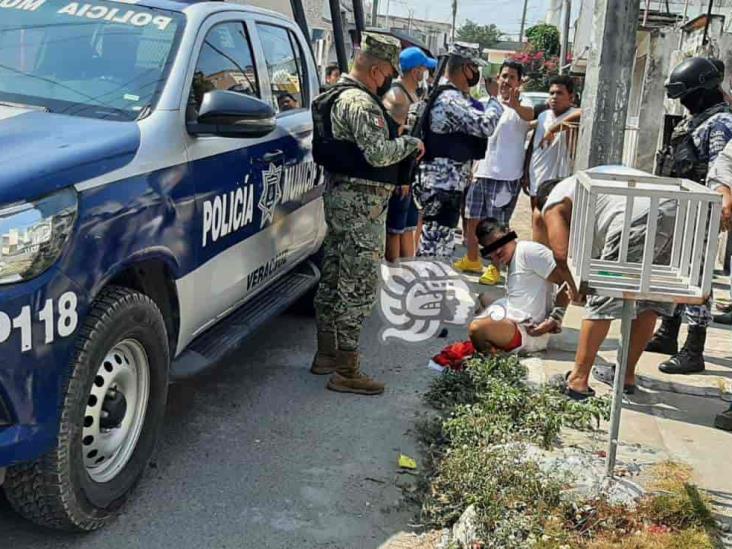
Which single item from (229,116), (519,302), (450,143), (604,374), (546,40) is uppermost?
(546,40)

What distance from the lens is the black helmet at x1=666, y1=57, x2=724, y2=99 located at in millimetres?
5113

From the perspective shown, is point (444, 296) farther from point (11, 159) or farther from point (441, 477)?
point (11, 159)

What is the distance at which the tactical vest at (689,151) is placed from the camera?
16.9ft

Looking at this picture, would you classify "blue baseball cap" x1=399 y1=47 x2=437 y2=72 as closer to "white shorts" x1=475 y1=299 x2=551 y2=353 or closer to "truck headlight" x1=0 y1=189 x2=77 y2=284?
"white shorts" x1=475 y1=299 x2=551 y2=353

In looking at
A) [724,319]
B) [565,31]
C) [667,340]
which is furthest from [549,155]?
[565,31]

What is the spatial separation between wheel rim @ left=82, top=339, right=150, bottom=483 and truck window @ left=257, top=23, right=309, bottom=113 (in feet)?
6.85

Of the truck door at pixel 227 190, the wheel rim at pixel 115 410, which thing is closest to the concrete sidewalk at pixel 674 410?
the truck door at pixel 227 190

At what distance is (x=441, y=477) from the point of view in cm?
353

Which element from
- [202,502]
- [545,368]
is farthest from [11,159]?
[545,368]

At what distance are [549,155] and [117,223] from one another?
17.1ft

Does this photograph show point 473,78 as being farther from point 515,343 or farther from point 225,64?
point 225,64

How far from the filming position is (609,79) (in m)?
6.20

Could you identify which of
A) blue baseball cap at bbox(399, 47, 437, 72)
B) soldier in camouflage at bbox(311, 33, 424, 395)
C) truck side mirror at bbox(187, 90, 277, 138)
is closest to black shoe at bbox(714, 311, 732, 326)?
blue baseball cap at bbox(399, 47, 437, 72)

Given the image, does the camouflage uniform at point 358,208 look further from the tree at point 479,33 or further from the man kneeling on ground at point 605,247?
the tree at point 479,33
